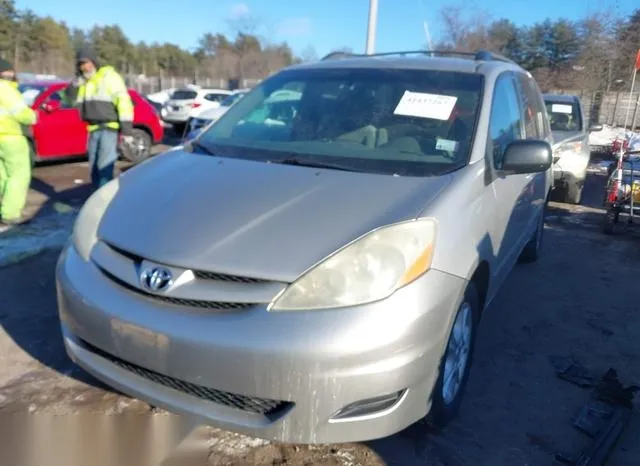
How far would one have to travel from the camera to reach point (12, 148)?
A: 5.70 meters

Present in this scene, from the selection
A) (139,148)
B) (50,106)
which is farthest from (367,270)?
(139,148)

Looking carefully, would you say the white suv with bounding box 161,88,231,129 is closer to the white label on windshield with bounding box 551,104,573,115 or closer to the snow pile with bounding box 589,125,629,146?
the white label on windshield with bounding box 551,104,573,115

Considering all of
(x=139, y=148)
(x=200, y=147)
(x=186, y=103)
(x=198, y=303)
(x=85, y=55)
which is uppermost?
(x=85, y=55)

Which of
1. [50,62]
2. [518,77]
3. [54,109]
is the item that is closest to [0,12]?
[50,62]

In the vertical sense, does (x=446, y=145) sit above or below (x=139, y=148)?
above

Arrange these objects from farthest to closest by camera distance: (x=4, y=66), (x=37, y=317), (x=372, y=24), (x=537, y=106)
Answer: (x=372, y=24)
(x=4, y=66)
(x=537, y=106)
(x=37, y=317)

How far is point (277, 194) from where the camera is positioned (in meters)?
2.60

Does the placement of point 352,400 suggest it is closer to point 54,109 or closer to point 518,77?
point 518,77

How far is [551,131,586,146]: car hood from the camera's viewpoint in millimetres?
8237

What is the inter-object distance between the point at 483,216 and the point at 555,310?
→ 6.40 feet

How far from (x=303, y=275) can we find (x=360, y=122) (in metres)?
1.47

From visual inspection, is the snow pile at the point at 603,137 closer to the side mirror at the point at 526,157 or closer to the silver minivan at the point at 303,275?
the side mirror at the point at 526,157

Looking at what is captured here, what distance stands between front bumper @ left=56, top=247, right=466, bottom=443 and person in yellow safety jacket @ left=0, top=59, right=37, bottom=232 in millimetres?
4008

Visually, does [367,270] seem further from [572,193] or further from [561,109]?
[561,109]
